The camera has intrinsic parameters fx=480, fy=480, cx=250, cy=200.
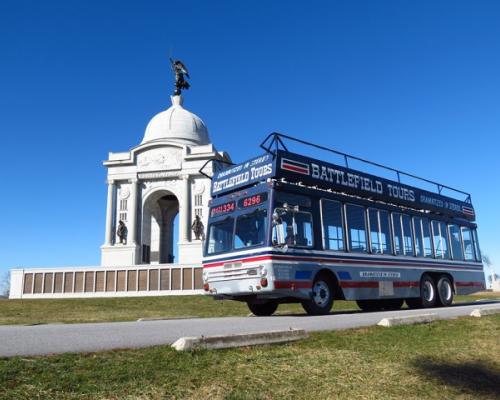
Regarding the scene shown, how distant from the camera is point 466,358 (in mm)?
6688

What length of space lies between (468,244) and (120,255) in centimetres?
3743

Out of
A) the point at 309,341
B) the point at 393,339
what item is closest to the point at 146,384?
the point at 309,341

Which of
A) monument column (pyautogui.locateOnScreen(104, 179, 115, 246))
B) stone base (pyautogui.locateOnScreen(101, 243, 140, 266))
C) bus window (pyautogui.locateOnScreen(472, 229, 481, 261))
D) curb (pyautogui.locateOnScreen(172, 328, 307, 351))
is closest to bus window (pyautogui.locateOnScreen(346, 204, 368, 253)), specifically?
curb (pyautogui.locateOnScreen(172, 328, 307, 351))

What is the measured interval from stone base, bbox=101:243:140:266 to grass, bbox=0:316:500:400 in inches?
1747

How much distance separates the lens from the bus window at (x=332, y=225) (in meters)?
13.3

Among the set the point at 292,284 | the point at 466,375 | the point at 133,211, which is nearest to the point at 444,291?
the point at 292,284

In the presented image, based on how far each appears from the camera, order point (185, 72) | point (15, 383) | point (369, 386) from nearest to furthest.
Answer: point (15, 383) < point (369, 386) < point (185, 72)

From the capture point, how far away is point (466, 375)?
19.1 ft

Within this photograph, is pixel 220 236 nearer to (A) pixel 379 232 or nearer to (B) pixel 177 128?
(A) pixel 379 232

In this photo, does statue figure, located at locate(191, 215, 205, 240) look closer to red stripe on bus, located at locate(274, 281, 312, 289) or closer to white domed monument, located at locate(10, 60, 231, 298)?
white domed monument, located at locate(10, 60, 231, 298)

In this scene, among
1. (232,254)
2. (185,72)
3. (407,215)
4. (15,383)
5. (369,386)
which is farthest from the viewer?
(185,72)

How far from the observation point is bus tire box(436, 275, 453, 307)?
17266 millimetres

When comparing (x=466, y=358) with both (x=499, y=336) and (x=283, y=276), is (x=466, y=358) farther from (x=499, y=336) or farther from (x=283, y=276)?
(x=283, y=276)

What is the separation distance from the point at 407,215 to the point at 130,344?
12367 mm
